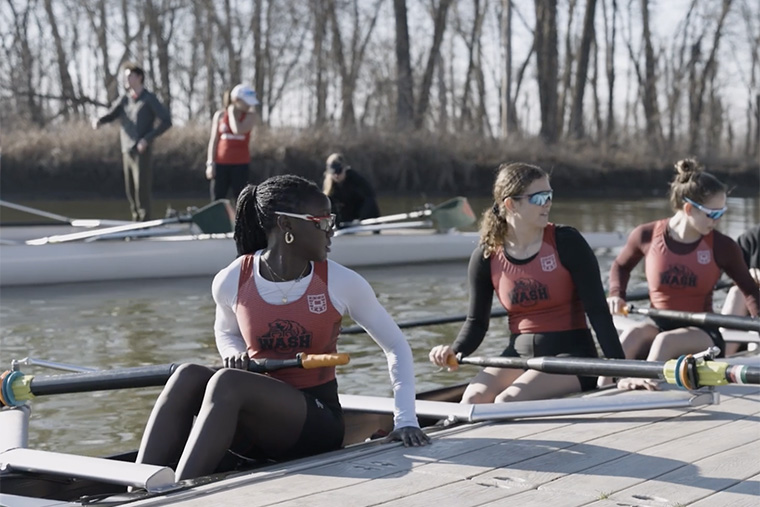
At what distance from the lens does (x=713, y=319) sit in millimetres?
4973

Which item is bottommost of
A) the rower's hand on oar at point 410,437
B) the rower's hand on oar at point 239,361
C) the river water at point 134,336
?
the river water at point 134,336

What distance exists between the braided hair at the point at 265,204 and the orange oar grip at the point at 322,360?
49 cm

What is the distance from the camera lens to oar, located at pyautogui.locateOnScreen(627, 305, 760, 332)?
16.2ft

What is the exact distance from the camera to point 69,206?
64.5 ft

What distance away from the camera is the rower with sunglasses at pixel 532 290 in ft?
14.3

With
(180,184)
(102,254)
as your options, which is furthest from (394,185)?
(102,254)

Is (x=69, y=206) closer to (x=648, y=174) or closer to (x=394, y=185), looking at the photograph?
(x=394, y=185)

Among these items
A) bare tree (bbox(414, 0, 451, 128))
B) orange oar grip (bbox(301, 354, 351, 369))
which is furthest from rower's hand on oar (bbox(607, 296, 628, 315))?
bare tree (bbox(414, 0, 451, 128))

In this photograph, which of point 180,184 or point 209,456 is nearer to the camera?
point 209,456

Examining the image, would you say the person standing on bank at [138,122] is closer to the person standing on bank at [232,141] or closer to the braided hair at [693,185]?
the person standing on bank at [232,141]

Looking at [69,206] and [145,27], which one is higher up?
[145,27]

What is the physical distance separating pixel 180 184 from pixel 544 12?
11.5 metres

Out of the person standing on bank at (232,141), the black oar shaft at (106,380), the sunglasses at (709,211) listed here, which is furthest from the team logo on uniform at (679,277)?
the person standing on bank at (232,141)

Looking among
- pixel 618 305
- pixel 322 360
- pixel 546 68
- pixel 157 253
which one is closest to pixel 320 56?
pixel 546 68
